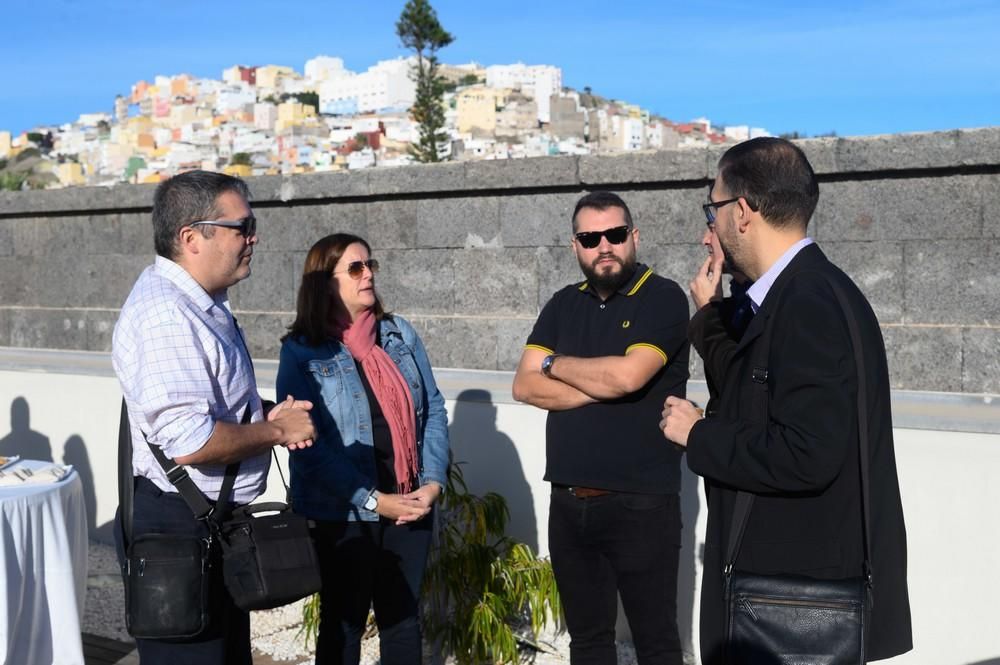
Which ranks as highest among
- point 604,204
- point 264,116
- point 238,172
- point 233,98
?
point 233,98

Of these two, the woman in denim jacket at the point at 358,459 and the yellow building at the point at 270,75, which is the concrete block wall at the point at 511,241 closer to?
the woman in denim jacket at the point at 358,459

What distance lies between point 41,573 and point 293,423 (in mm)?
1943

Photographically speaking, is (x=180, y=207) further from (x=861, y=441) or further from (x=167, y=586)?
(x=861, y=441)

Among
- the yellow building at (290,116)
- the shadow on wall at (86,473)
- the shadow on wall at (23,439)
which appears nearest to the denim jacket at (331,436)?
the shadow on wall at (86,473)

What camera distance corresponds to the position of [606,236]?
340 centimetres

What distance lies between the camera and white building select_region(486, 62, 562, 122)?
359 feet

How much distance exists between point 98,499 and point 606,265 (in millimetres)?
4323

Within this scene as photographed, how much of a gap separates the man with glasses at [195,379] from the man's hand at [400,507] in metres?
0.55

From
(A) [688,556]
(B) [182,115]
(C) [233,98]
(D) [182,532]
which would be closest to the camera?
(D) [182,532]

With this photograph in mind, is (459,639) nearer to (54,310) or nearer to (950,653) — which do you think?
(950,653)

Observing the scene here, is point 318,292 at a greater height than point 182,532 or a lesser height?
greater

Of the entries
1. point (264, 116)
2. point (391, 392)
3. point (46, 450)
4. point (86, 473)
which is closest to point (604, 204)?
point (391, 392)

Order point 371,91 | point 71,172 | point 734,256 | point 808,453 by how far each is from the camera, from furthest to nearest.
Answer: point 371,91 < point 71,172 < point 734,256 < point 808,453

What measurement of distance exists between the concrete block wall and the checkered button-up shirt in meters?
3.57
